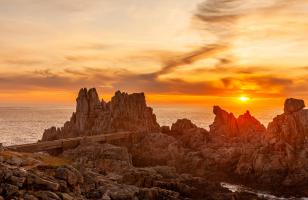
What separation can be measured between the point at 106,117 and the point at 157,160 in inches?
1067

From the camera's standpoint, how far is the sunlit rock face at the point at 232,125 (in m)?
104

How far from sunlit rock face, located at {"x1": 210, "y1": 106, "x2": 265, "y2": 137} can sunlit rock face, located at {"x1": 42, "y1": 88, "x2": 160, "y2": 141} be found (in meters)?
16.1

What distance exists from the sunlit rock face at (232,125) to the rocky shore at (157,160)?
119 millimetres

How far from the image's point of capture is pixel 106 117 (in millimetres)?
111188

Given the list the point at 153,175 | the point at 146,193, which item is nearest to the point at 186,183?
the point at 153,175

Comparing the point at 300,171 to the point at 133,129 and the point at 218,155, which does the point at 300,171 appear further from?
the point at 133,129

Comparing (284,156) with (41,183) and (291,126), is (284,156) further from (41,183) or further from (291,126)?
(41,183)

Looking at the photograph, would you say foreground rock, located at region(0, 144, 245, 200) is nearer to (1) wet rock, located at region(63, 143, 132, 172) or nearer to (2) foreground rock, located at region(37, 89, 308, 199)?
(1) wet rock, located at region(63, 143, 132, 172)

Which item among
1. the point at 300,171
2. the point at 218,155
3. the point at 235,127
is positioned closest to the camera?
the point at 300,171

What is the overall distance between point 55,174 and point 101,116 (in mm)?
65017

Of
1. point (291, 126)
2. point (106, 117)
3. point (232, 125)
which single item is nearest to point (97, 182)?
point (291, 126)

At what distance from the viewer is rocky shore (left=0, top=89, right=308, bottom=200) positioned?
47.2 m

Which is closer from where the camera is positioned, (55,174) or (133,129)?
(55,174)

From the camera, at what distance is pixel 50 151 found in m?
87.1
